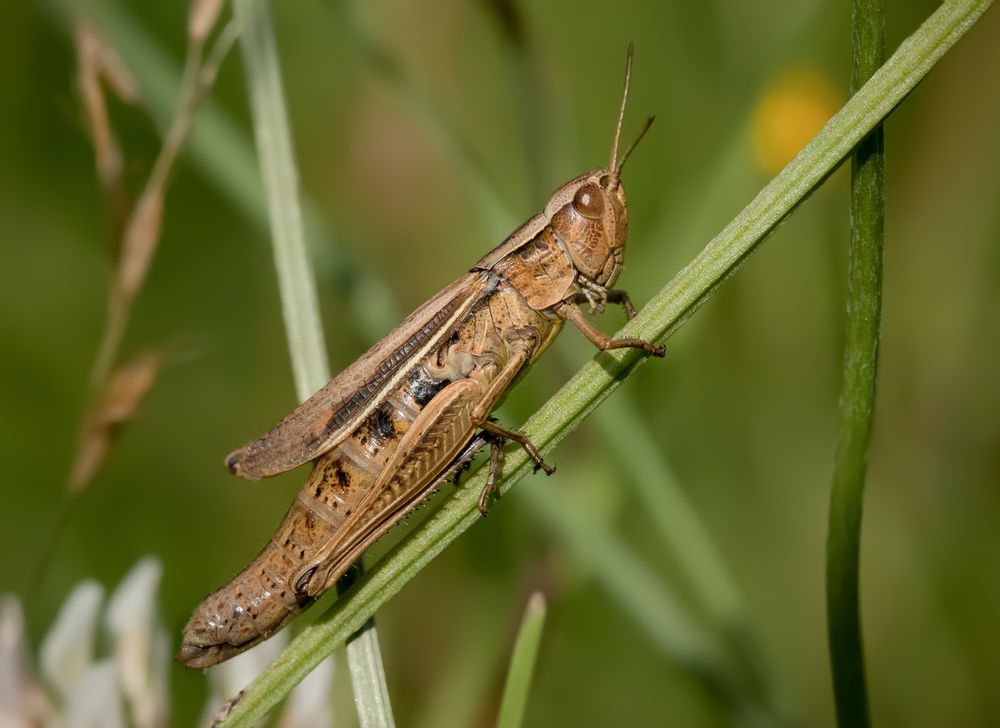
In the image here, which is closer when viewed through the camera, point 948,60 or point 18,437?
point 18,437

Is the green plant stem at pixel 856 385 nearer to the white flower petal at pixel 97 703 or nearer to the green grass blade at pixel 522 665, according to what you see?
the green grass blade at pixel 522 665

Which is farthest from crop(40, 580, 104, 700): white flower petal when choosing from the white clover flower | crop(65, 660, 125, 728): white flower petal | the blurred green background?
the blurred green background

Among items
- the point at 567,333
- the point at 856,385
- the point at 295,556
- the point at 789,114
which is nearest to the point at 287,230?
the point at 295,556

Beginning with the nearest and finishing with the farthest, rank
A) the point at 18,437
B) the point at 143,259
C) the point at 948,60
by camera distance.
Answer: the point at 143,259
the point at 18,437
the point at 948,60

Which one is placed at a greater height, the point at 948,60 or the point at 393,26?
the point at 393,26

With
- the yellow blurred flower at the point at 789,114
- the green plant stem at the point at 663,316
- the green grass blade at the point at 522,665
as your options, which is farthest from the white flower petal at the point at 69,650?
the yellow blurred flower at the point at 789,114

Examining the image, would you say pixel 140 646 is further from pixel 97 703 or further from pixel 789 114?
pixel 789 114

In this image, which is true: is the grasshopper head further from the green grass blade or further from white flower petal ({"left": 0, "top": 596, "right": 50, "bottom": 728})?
white flower petal ({"left": 0, "top": 596, "right": 50, "bottom": 728})

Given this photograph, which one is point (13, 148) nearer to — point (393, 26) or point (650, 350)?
point (393, 26)

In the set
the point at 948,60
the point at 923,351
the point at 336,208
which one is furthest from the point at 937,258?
the point at 336,208
